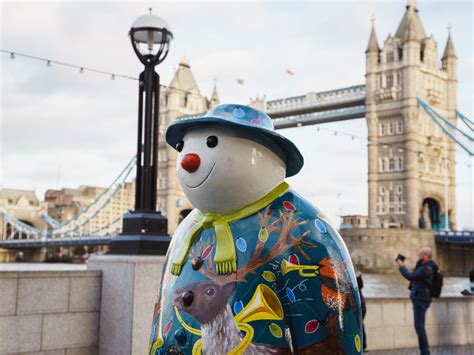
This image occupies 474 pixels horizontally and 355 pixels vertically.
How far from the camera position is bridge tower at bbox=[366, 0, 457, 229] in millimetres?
48938

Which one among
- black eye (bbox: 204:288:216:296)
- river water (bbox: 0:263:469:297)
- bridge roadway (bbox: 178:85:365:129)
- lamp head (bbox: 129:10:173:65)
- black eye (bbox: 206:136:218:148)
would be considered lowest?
river water (bbox: 0:263:469:297)

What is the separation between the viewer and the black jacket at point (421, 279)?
6.22 metres

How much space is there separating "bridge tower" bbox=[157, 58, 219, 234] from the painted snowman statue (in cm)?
5563

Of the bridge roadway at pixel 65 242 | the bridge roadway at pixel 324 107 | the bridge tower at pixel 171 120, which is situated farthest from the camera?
the bridge tower at pixel 171 120

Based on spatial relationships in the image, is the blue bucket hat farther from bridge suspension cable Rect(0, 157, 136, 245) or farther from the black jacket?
bridge suspension cable Rect(0, 157, 136, 245)

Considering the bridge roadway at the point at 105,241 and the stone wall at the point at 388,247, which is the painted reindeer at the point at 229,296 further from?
the bridge roadway at the point at 105,241

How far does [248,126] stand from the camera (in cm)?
229

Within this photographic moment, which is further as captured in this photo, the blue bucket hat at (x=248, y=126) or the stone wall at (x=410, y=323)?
the stone wall at (x=410, y=323)

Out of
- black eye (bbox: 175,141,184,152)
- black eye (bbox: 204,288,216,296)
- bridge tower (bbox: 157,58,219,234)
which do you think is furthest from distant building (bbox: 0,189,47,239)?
black eye (bbox: 204,288,216,296)

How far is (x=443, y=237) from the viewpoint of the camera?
42656 millimetres

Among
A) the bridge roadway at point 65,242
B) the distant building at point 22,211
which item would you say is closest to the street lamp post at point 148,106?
the bridge roadway at point 65,242

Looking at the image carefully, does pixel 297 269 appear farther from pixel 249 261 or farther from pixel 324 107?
pixel 324 107

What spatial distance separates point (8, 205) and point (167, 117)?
107 feet

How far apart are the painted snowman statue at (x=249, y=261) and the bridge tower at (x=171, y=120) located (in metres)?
55.6
